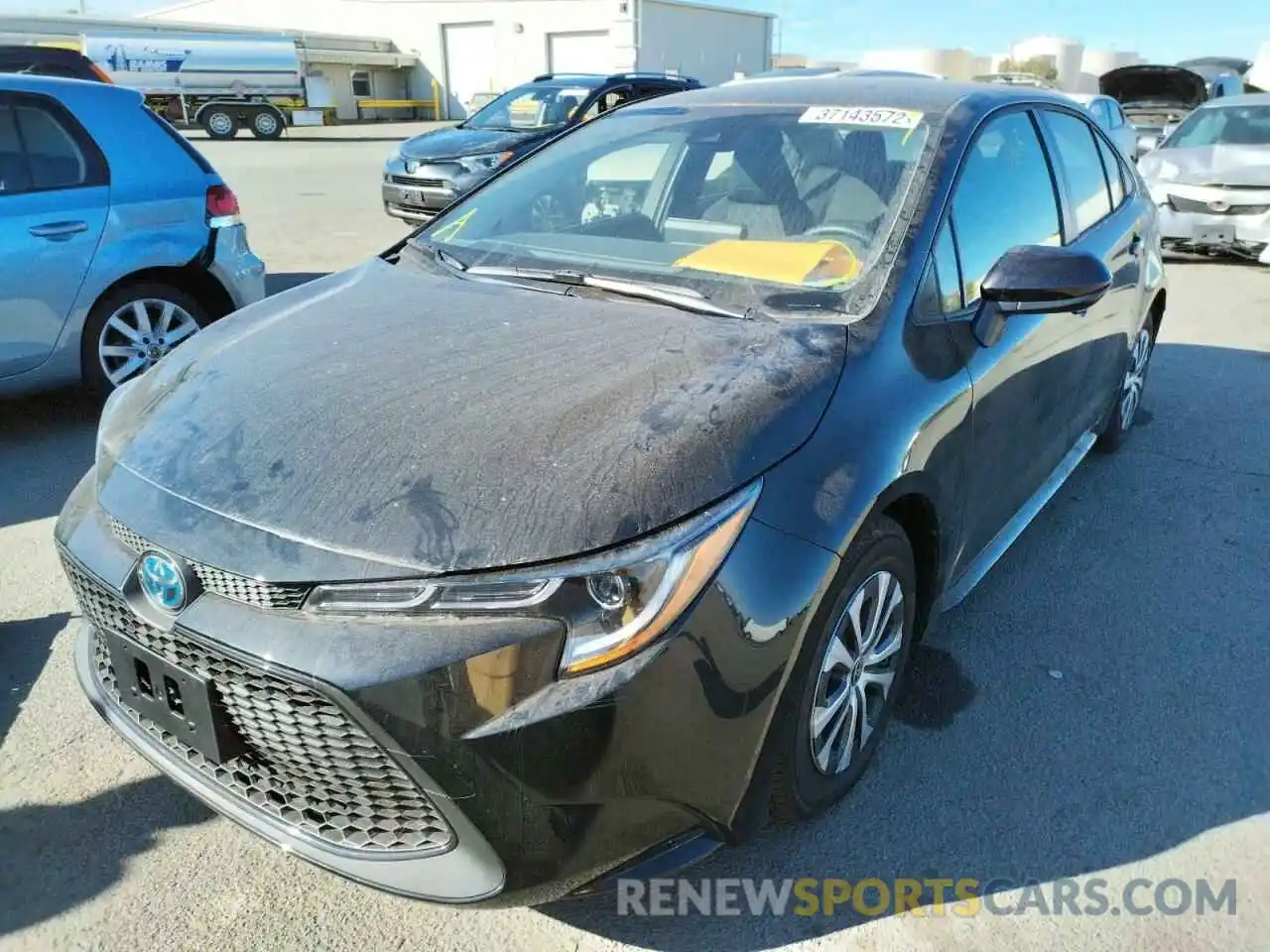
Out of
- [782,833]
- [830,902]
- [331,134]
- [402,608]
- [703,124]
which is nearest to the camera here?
[402,608]

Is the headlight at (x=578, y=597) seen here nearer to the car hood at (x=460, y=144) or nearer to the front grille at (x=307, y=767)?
the front grille at (x=307, y=767)

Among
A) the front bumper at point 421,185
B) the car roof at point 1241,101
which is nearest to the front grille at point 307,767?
the front bumper at point 421,185

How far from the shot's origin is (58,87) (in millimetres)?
4664

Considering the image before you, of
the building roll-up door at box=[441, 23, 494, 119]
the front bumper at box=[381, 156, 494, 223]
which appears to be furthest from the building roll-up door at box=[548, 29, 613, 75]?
the front bumper at box=[381, 156, 494, 223]

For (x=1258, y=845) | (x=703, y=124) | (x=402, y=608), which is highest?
(x=703, y=124)

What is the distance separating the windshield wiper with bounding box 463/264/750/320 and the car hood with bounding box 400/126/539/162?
819cm

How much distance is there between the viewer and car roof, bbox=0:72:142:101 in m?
4.52

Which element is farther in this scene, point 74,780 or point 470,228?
point 470,228

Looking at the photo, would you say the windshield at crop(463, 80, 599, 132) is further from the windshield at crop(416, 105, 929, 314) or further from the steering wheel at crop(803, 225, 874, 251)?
the steering wheel at crop(803, 225, 874, 251)

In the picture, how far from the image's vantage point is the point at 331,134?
3356cm

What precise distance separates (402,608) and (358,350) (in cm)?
89

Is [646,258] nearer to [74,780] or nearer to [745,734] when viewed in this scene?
[745,734]

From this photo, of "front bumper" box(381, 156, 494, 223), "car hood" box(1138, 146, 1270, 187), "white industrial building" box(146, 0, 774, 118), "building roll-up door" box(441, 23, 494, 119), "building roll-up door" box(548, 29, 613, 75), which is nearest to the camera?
"car hood" box(1138, 146, 1270, 187)

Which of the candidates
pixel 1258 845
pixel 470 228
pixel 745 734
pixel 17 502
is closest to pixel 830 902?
pixel 745 734
